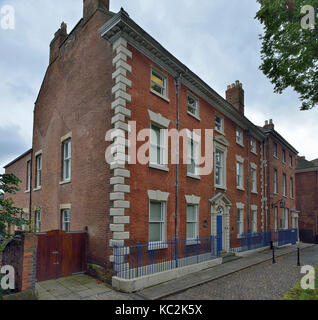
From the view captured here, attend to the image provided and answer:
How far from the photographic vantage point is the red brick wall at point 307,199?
3247 cm

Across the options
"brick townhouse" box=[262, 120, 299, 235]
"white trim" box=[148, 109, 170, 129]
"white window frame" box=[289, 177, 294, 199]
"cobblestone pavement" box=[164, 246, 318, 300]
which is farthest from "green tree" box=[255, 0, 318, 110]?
"white window frame" box=[289, 177, 294, 199]

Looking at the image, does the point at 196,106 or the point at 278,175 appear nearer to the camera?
the point at 196,106

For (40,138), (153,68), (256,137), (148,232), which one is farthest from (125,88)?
(256,137)

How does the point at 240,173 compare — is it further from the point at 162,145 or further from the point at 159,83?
the point at 159,83

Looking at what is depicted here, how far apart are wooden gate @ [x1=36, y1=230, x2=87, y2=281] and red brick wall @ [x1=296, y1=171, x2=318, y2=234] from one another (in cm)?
3062

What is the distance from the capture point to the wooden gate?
32.1ft

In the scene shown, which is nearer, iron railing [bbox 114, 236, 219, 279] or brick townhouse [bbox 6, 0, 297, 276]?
iron railing [bbox 114, 236, 219, 279]

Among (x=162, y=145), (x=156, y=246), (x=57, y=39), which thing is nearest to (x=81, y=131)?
(x=162, y=145)

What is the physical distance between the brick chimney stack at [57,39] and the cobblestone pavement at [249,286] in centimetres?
1522

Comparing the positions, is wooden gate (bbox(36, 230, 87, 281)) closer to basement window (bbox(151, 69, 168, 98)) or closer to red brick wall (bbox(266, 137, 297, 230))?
basement window (bbox(151, 69, 168, 98))

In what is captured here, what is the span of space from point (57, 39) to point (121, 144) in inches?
420

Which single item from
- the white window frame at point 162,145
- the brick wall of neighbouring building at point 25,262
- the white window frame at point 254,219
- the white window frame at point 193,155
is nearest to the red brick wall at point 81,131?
the white window frame at point 162,145

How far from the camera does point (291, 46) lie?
11219 mm

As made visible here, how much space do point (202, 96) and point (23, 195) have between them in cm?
1441
